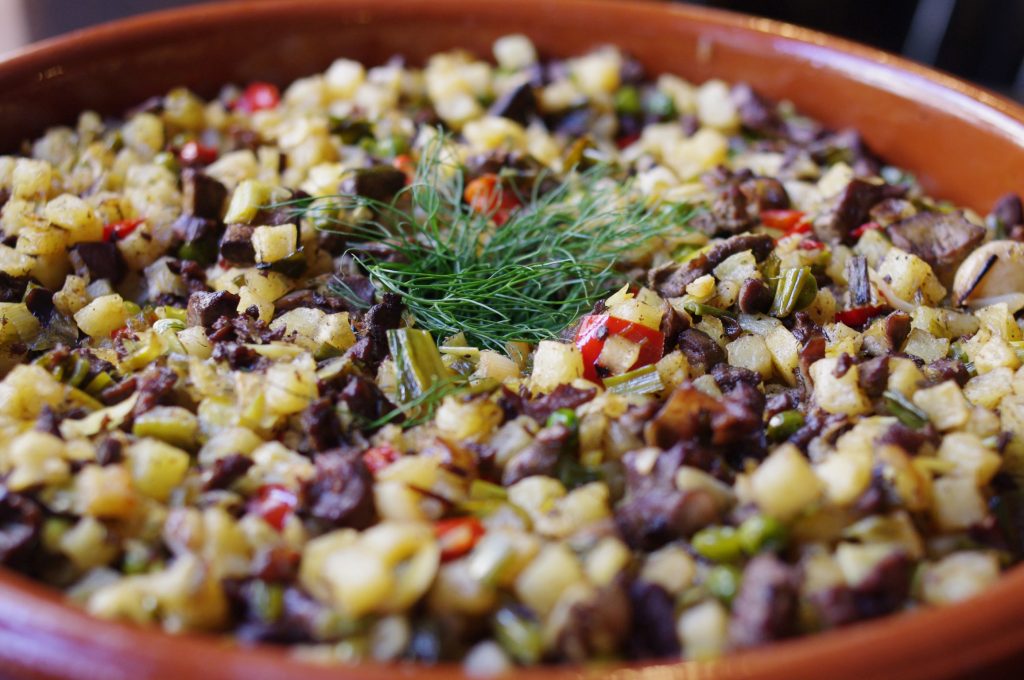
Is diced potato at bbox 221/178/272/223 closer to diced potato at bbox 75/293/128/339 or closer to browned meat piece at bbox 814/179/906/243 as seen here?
diced potato at bbox 75/293/128/339

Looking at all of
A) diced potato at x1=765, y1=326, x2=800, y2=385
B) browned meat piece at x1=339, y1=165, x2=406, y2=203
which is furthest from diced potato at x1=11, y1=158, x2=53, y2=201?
diced potato at x1=765, y1=326, x2=800, y2=385

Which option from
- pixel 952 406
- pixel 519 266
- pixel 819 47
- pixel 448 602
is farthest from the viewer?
pixel 819 47

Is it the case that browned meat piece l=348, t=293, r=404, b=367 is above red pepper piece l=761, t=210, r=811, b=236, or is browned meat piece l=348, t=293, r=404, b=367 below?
below

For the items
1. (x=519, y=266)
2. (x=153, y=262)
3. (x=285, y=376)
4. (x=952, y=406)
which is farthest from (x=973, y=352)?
(x=153, y=262)

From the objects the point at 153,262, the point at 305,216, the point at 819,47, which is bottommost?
the point at 153,262

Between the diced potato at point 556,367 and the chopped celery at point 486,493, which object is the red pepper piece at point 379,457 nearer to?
the chopped celery at point 486,493

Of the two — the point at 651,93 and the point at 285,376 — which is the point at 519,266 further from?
the point at 651,93

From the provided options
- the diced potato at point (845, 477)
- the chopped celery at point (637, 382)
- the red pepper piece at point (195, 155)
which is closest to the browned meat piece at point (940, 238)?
the chopped celery at point (637, 382)
